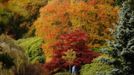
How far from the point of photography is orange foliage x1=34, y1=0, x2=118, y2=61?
2050 cm

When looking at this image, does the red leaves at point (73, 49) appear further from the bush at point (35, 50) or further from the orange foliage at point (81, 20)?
the bush at point (35, 50)

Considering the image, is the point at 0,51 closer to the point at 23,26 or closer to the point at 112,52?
the point at 112,52

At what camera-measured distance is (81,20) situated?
67.7ft

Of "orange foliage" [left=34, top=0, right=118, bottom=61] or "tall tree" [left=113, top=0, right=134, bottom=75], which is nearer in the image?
"tall tree" [left=113, top=0, right=134, bottom=75]

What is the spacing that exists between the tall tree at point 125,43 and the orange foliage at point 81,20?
16.0 feet

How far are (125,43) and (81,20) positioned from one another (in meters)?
5.79

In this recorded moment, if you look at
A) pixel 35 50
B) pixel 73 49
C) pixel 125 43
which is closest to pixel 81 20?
pixel 73 49

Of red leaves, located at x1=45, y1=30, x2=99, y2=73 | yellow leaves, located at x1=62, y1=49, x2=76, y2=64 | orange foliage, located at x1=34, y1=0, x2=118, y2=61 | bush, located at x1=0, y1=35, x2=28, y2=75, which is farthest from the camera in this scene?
orange foliage, located at x1=34, y1=0, x2=118, y2=61

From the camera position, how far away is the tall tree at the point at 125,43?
1491 centimetres

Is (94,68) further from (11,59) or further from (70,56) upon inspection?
(11,59)

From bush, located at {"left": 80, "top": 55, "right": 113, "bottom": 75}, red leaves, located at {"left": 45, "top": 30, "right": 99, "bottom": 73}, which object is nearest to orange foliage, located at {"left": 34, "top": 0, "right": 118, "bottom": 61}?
red leaves, located at {"left": 45, "top": 30, "right": 99, "bottom": 73}

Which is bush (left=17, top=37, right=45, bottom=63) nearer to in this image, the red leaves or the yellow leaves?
the red leaves

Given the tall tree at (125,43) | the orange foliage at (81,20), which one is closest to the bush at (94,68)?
the orange foliage at (81,20)

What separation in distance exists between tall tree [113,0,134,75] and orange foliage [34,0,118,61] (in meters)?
4.87
